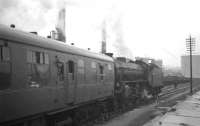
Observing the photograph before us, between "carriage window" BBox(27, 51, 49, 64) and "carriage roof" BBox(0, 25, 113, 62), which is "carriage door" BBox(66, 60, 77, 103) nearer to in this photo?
"carriage roof" BBox(0, 25, 113, 62)

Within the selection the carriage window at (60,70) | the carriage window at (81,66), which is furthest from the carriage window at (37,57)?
the carriage window at (81,66)

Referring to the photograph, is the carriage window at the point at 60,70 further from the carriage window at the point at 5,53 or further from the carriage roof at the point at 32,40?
the carriage window at the point at 5,53

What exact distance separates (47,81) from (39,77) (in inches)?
19.3

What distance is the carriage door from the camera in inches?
392

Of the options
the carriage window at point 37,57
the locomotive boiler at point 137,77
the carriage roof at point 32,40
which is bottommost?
the locomotive boiler at point 137,77

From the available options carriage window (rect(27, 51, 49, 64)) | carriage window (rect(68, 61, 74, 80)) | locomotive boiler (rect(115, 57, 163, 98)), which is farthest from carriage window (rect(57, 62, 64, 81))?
locomotive boiler (rect(115, 57, 163, 98))

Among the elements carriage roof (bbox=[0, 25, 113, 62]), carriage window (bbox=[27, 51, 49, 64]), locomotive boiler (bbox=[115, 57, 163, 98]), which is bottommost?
locomotive boiler (bbox=[115, 57, 163, 98])

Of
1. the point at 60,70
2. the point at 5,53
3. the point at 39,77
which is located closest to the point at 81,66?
the point at 60,70

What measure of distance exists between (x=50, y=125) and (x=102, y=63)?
16.9ft

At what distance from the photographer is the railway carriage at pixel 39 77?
6742 mm

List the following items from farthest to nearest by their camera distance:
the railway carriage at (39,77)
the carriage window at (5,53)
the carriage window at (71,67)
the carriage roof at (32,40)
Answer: the carriage window at (71,67) < the carriage roof at (32,40) < the railway carriage at (39,77) < the carriage window at (5,53)

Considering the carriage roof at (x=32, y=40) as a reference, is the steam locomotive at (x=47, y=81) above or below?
below

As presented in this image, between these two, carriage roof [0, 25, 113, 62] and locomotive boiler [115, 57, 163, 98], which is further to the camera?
locomotive boiler [115, 57, 163, 98]

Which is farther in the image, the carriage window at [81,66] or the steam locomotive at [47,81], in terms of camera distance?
the carriage window at [81,66]
